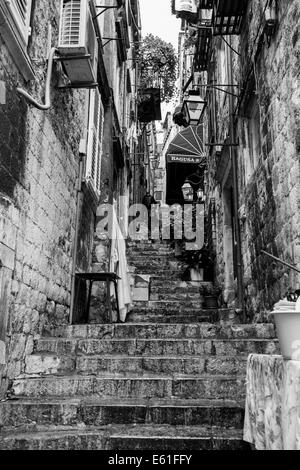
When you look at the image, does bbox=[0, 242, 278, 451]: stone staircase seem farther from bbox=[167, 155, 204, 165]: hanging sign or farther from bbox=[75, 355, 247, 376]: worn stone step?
bbox=[167, 155, 204, 165]: hanging sign

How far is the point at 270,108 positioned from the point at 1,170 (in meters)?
3.64

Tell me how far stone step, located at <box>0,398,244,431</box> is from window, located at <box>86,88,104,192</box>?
4.40m

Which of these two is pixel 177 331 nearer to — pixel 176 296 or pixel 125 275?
pixel 125 275

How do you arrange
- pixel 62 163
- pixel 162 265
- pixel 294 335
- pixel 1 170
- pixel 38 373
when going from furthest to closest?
pixel 162 265, pixel 62 163, pixel 38 373, pixel 1 170, pixel 294 335

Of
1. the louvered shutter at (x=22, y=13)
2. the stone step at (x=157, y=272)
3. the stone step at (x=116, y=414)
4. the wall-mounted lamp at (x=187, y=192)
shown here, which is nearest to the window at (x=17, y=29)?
the louvered shutter at (x=22, y=13)

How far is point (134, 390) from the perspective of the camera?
3.93 metres

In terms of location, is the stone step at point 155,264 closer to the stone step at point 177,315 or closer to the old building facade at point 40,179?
the old building facade at point 40,179

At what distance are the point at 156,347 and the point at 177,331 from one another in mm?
595

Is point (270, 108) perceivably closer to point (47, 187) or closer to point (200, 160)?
point (47, 187)

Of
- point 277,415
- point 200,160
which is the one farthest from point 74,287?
point 200,160

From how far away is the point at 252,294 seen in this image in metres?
6.75

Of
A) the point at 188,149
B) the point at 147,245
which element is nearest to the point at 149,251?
the point at 147,245

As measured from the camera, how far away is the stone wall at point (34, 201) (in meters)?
3.87

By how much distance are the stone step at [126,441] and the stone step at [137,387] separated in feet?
2.34
